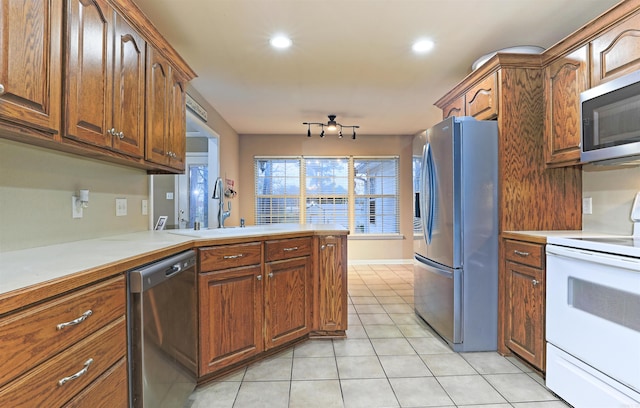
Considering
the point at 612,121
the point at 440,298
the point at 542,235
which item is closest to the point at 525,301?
the point at 542,235

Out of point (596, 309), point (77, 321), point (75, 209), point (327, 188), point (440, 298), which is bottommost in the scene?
point (440, 298)

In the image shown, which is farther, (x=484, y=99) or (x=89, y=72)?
(x=484, y=99)

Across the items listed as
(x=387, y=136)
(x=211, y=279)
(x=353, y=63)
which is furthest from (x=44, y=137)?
(x=387, y=136)

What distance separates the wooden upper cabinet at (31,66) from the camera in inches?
39.7

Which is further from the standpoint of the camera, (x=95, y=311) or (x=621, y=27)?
(x=621, y=27)

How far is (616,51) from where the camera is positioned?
175 centimetres

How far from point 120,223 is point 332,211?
4.17 metres

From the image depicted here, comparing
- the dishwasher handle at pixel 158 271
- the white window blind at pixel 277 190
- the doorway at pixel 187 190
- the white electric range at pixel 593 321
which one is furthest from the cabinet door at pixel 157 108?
the white window blind at pixel 277 190

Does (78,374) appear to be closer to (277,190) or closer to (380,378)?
(380,378)

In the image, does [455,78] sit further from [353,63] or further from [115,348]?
[115,348]

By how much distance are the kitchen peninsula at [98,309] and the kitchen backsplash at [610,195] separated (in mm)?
2172

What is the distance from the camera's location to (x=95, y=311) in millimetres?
1022

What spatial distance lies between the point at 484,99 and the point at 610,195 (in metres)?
1.10

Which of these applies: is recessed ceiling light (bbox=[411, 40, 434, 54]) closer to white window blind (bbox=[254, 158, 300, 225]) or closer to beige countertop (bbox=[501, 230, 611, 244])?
beige countertop (bbox=[501, 230, 611, 244])
